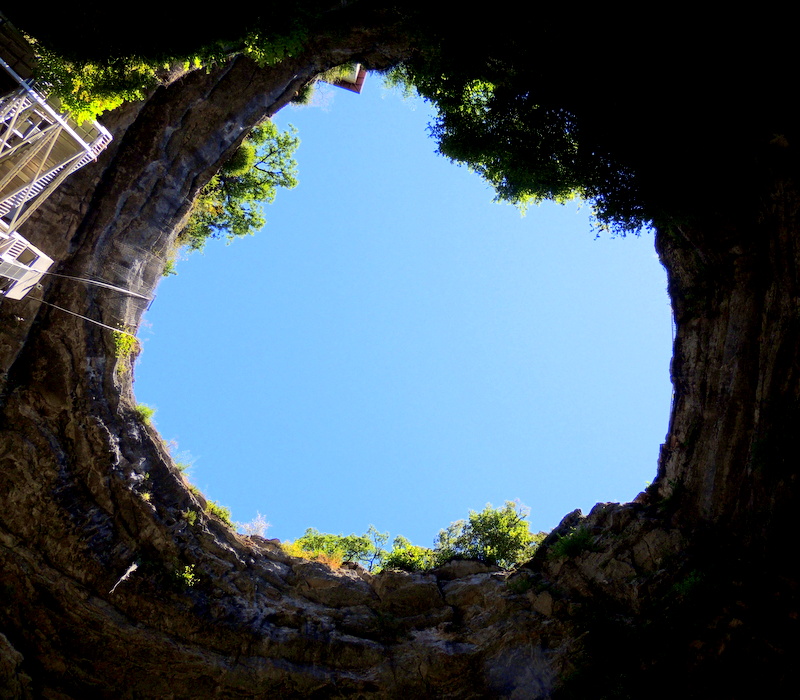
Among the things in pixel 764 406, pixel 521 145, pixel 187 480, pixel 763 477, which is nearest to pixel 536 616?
pixel 763 477

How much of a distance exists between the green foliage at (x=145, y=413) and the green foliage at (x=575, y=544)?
1074cm

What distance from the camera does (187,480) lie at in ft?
45.0

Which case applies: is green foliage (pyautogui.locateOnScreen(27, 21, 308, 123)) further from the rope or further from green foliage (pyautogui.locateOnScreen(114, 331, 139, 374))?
green foliage (pyautogui.locateOnScreen(114, 331, 139, 374))

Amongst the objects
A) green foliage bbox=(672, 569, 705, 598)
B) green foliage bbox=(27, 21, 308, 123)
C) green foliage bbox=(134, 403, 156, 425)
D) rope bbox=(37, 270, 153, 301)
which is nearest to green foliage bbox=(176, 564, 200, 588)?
green foliage bbox=(134, 403, 156, 425)

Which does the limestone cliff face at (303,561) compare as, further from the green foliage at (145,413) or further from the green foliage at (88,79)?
the green foliage at (88,79)

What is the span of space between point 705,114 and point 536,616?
10.7 meters

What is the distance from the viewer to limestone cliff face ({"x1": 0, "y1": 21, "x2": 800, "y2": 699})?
913cm

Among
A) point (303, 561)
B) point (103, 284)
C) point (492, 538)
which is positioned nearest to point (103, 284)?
point (103, 284)

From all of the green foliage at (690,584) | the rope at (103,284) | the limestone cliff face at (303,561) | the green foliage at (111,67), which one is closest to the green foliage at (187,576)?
the limestone cliff face at (303,561)

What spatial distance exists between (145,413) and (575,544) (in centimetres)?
1118

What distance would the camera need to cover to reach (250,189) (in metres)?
19.0

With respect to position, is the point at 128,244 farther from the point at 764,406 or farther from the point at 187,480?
the point at 764,406

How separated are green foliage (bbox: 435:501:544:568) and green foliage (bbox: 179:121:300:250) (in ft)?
43.1

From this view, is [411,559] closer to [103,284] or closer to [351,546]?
[351,546]
